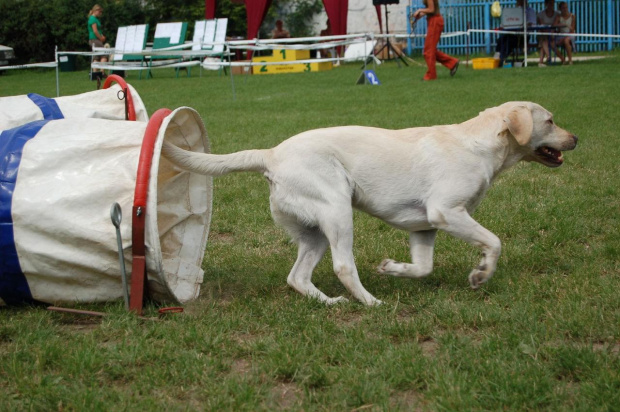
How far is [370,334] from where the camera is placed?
11.7 feet

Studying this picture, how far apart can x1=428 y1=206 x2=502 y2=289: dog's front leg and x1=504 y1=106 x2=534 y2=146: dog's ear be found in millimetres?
551

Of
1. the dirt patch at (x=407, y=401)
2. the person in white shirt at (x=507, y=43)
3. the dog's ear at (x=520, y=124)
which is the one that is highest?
the person in white shirt at (x=507, y=43)

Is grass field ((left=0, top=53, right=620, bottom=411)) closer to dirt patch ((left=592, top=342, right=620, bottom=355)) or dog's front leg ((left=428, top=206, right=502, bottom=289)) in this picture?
dirt patch ((left=592, top=342, right=620, bottom=355))

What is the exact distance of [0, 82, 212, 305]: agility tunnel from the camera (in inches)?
145

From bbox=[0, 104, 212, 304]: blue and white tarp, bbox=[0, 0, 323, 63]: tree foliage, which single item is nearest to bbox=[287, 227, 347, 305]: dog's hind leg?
bbox=[0, 104, 212, 304]: blue and white tarp

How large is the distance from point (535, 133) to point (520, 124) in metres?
0.23

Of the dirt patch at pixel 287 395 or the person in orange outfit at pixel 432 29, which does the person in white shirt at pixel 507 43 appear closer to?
the person in orange outfit at pixel 432 29

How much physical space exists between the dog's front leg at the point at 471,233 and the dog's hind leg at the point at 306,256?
655 mm

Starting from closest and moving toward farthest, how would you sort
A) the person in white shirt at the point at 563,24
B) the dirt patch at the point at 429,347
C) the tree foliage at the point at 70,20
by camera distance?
the dirt patch at the point at 429,347, the person in white shirt at the point at 563,24, the tree foliage at the point at 70,20

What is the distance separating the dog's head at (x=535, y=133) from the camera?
4.27 meters

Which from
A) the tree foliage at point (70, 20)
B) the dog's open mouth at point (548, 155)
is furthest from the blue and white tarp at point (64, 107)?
the tree foliage at point (70, 20)

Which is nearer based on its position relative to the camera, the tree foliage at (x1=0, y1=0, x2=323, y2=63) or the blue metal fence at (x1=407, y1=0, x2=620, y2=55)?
the blue metal fence at (x1=407, y1=0, x2=620, y2=55)

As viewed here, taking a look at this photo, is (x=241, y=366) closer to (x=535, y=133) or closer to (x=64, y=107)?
(x=535, y=133)

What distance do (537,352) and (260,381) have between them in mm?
1173
